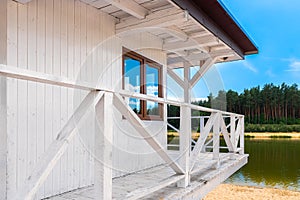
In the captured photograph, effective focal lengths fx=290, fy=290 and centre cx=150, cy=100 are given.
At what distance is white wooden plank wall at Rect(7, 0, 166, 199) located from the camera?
267 centimetres

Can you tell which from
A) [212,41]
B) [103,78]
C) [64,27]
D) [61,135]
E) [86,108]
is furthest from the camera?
[212,41]

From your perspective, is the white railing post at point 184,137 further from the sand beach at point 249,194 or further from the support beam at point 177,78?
the sand beach at point 249,194

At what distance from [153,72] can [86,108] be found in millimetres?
→ 3302

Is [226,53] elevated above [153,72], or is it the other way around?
[226,53]

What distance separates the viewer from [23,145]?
8.89ft

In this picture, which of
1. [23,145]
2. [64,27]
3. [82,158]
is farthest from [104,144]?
[64,27]

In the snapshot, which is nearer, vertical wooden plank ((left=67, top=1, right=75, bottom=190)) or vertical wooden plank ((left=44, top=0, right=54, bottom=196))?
vertical wooden plank ((left=44, top=0, right=54, bottom=196))

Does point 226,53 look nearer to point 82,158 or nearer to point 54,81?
point 82,158

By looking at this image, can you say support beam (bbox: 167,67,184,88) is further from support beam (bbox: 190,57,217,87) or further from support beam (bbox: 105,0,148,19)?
support beam (bbox: 105,0,148,19)

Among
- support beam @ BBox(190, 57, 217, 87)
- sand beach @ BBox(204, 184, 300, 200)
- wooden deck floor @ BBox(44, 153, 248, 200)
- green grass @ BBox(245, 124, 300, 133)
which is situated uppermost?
support beam @ BBox(190, 57, 217, 87)

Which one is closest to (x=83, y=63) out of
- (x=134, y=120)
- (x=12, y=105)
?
(x=12, y=105)

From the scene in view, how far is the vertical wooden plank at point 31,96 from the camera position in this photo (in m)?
2.78

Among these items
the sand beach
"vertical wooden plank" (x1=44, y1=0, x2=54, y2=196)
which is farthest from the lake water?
"vertical wooden plank" (x1=44, y1=0, x2=54, y2=196)

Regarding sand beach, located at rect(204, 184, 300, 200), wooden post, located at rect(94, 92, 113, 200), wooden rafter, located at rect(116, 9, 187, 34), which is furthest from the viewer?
sand beach, located at rect(204, 184, 300, 200)
